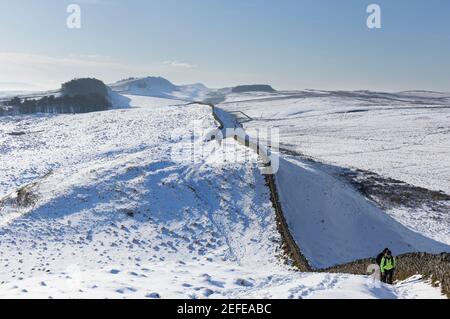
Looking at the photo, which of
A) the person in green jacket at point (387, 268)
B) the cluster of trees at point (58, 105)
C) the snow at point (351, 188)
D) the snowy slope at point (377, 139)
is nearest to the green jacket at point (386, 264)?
the person in green jacket at point (387, 268)

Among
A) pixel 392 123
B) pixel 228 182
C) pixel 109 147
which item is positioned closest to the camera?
pixel 228 182

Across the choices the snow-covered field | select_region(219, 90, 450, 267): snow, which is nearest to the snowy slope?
select_region(219, 90, 450, 267): snow

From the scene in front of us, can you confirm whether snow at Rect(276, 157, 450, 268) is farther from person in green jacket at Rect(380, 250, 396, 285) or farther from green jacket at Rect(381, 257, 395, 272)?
green jacket at Rect(381, 257, 395, 272)

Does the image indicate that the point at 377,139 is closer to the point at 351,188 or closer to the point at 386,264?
the point at 351,188

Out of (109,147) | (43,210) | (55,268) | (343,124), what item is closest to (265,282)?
(55,268)

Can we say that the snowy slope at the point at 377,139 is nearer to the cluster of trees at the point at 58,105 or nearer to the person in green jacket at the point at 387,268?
the person in green jacket at the point at 387,268
